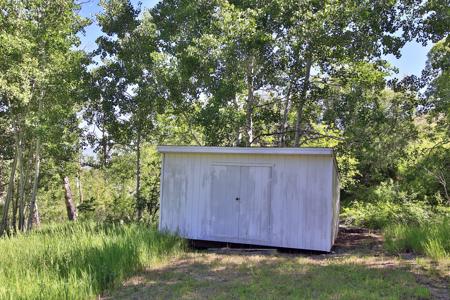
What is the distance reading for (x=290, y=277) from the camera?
5484 millimetres

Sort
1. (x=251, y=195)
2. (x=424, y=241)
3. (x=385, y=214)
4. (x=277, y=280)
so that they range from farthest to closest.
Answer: (x=385, y=214), (x=251, y=195), (x=424, y=241), (x=277, y=280)

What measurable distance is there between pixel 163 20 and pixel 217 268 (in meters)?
7.56

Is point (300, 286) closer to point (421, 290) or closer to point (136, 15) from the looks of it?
point (421, 290)

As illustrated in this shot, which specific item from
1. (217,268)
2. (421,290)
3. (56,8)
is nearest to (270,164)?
(217,268)

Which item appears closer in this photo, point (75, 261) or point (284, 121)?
point (75, 261)

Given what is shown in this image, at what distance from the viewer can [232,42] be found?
31.1ft

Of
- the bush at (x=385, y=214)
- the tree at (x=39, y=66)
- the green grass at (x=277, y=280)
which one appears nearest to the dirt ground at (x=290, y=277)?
the green grass at (x=277, y=280)

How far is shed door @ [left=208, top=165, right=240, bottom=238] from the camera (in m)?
7.84

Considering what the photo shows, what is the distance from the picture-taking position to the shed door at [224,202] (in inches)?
309

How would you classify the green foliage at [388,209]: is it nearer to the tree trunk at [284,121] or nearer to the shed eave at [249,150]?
the tree trunk at [284,121]

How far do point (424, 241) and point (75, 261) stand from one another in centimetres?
522

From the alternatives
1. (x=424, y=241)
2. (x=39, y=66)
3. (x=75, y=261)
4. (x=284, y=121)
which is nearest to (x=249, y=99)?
(x=284, y=121)

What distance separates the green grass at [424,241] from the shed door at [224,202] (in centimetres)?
278

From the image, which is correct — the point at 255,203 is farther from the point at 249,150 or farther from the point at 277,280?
the point at 277,280
